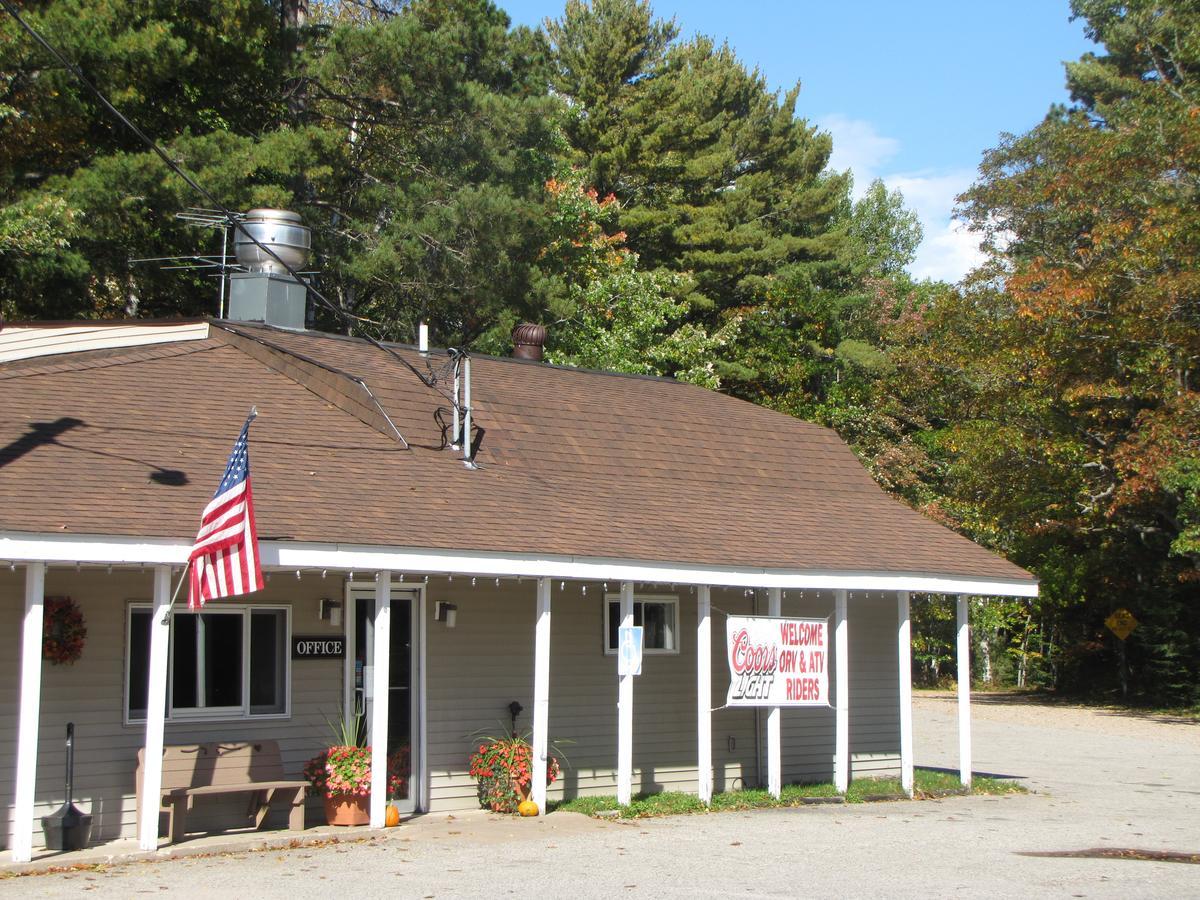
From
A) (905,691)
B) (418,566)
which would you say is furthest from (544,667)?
(905,691)

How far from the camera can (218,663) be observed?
12.0 meters

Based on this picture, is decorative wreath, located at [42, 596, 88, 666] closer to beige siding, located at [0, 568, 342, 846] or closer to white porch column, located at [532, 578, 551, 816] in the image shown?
beige siding, located at [0, 568, 342, 846]

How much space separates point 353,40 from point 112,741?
Result: 1800 cm

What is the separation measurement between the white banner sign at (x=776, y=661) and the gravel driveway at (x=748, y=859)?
1154 millimetres

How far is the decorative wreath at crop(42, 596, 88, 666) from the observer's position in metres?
11.0

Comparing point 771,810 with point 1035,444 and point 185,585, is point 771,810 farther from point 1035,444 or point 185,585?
point 1035,444

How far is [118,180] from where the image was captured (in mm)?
21922

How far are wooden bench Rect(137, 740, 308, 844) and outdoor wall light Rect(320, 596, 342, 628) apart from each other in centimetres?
127

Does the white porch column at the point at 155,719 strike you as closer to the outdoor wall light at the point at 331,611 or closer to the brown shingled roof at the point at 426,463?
the brown shingled roof at the point at 426,463

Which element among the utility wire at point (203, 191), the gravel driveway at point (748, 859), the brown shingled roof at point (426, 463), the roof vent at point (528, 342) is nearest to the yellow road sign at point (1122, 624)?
the brown shingled roof at point (426, 463)

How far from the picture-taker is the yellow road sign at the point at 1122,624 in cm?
3116

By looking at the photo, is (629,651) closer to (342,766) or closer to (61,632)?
Result: (342,766)

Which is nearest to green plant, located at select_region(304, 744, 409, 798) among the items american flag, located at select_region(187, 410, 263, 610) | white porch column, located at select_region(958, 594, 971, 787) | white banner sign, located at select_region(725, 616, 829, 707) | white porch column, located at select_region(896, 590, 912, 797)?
american flag, located at select_region(187, 410, 263, 610)

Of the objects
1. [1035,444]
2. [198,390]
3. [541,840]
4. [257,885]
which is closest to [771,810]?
[541,840]
